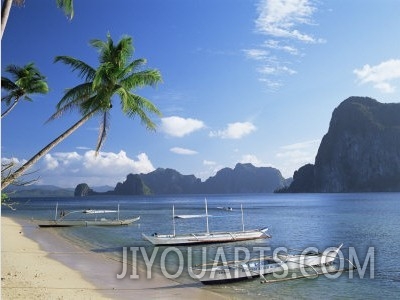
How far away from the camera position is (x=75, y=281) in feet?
75.9

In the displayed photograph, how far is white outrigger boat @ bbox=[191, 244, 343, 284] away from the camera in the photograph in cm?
2359

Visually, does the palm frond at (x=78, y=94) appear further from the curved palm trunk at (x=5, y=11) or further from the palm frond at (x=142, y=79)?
the curved palm trunk at (x=5, y=11)

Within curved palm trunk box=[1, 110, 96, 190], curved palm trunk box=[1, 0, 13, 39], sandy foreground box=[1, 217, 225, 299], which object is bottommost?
sandy foreground box=[1, 217, 225, 299]

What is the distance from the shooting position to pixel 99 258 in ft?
111

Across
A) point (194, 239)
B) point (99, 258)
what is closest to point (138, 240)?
point (194, 239)

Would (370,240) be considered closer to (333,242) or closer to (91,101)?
(333,242)

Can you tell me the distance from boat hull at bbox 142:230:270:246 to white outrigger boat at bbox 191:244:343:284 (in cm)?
1446

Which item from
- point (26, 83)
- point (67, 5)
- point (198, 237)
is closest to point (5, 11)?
point (67, 5)

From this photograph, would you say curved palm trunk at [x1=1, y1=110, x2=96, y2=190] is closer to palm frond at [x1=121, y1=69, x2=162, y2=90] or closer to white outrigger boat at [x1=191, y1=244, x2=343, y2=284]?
palm frond at [x1=121, y1=69, x2=162, y2=90]

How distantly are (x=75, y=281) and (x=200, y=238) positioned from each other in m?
20.4

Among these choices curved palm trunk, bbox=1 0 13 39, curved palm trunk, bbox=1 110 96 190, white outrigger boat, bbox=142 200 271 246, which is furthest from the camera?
white outrigger boat, bbox=142 200 271 246

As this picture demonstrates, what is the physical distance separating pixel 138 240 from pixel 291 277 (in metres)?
26.0

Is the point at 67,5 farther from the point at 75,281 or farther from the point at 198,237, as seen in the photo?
the point at 198,237

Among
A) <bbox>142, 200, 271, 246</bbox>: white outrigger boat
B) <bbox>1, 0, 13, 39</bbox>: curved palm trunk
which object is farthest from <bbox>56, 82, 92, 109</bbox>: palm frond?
<bbox>142, 200, 271, 246</bbox>: white outrigger boat
